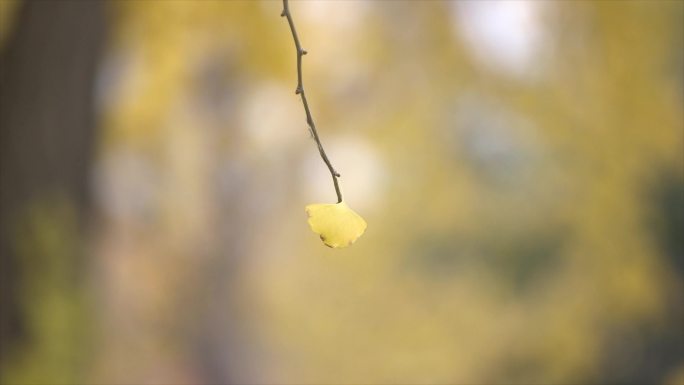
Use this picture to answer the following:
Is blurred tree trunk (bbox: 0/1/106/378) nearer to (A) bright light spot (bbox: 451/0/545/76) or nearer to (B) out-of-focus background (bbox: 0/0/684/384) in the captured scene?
(B) out-of-focus background (bbox: 0/0/684/384)

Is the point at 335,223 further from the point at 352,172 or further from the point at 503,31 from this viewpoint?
the point at 352,172

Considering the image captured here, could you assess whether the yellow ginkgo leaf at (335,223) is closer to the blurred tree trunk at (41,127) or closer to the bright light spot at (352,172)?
the blurred tree trunk at (41,127)

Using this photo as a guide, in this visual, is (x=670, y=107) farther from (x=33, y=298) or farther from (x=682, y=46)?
(x=33, y=298)

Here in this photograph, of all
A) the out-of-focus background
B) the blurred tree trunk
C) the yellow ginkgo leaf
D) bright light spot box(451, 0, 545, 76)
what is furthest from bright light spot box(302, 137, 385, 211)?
the yellow ginkgo leaf


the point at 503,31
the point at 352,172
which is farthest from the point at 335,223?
the point at 352,172

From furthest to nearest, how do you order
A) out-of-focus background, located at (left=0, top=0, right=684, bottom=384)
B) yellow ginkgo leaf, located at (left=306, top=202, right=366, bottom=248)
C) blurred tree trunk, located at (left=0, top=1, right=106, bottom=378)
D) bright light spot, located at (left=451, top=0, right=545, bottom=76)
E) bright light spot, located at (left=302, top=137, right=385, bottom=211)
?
bright light spot, located at (left=302, top=137, right=385, bottom=211) → bright light spot, located at (left=451, top=0, right=545, bottom=76) → out-of-focus background, located at (left=0, top=0, right=684, bottom=384) → blurred tree trunk, located at (left=0, top=1, right=106, bottom=378) → yellow ginkgo leaf, located at (left=306, top=202, right=366, bottom=248)

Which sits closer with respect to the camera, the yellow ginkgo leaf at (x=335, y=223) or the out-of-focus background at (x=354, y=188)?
the yellow ginkgo leaf at (x=335, y=223)

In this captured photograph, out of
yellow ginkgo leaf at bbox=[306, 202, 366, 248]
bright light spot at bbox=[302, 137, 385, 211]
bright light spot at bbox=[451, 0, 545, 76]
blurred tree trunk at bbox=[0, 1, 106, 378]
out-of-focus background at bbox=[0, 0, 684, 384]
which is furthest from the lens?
bright light spot at bbox=[302, 137, 385, 211]

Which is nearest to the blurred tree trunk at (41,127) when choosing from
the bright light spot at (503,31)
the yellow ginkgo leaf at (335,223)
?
the yellow ginkgo leaf at (335,223)
